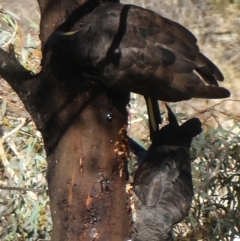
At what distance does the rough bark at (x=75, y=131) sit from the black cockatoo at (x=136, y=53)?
0.04 meters

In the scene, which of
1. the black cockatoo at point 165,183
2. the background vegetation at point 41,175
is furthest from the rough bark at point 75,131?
the background vegetation at point 41,175

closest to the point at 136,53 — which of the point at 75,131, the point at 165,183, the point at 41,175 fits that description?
the point at 75,131

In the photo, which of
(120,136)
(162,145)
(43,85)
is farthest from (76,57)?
(162,145)

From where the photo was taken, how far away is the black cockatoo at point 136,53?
6.49ft

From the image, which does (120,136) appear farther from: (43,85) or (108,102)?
(43,85)

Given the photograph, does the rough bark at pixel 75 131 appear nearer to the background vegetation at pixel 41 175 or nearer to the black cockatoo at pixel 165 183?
the black cockatoo at pixel 165 183

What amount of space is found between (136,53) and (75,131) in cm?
27

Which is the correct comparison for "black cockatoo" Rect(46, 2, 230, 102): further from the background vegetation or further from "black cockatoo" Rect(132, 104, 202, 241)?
the background vegetation

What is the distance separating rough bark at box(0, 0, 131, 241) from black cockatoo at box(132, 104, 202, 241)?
76 centimetres

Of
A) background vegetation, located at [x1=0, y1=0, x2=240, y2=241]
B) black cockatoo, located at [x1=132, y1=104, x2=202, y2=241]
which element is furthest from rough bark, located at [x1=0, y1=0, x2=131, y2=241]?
background vegetation, located at [x1=0, y1=0, x2=240, y2=241]

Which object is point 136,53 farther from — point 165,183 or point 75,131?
point 165,183

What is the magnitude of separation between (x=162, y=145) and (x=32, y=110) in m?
0.90

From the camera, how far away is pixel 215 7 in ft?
17.0

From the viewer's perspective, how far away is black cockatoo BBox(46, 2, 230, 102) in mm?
1979
